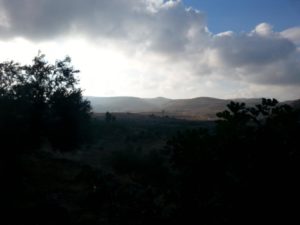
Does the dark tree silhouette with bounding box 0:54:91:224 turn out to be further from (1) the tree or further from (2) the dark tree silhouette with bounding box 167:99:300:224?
(2) the dark tree silhouette with bounding box 167:99:300:224

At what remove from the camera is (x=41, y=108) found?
84.8 feet

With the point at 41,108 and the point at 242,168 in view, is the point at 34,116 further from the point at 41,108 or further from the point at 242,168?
the point at 242,168

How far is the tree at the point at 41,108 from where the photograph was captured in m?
23.8

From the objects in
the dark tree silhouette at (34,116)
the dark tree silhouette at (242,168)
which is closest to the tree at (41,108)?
the dark tree silhouette at (34,116)

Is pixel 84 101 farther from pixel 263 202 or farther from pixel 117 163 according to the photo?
pixel 263 202

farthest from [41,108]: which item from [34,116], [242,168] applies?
[242,168]

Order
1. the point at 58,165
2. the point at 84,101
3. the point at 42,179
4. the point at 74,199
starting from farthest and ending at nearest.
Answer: the point at 58,165
the point at 84,101
the point at 42,179
the point at 74,199

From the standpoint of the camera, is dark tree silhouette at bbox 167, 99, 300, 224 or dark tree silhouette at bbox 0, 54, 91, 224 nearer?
dark tree silhouette at bbox 167, 99, 300, 224

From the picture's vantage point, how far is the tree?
2377cm

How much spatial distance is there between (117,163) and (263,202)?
33.9 meters

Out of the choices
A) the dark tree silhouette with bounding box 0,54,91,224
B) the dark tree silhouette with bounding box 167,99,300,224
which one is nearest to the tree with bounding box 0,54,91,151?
the dark tree silhouette with bounding box 0,54,91,224

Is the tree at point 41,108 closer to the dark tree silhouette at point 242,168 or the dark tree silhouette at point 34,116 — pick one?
the dark tree silhouette at point 34,116

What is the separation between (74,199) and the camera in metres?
20.8

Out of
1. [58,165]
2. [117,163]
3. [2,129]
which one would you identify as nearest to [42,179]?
[2,129]
